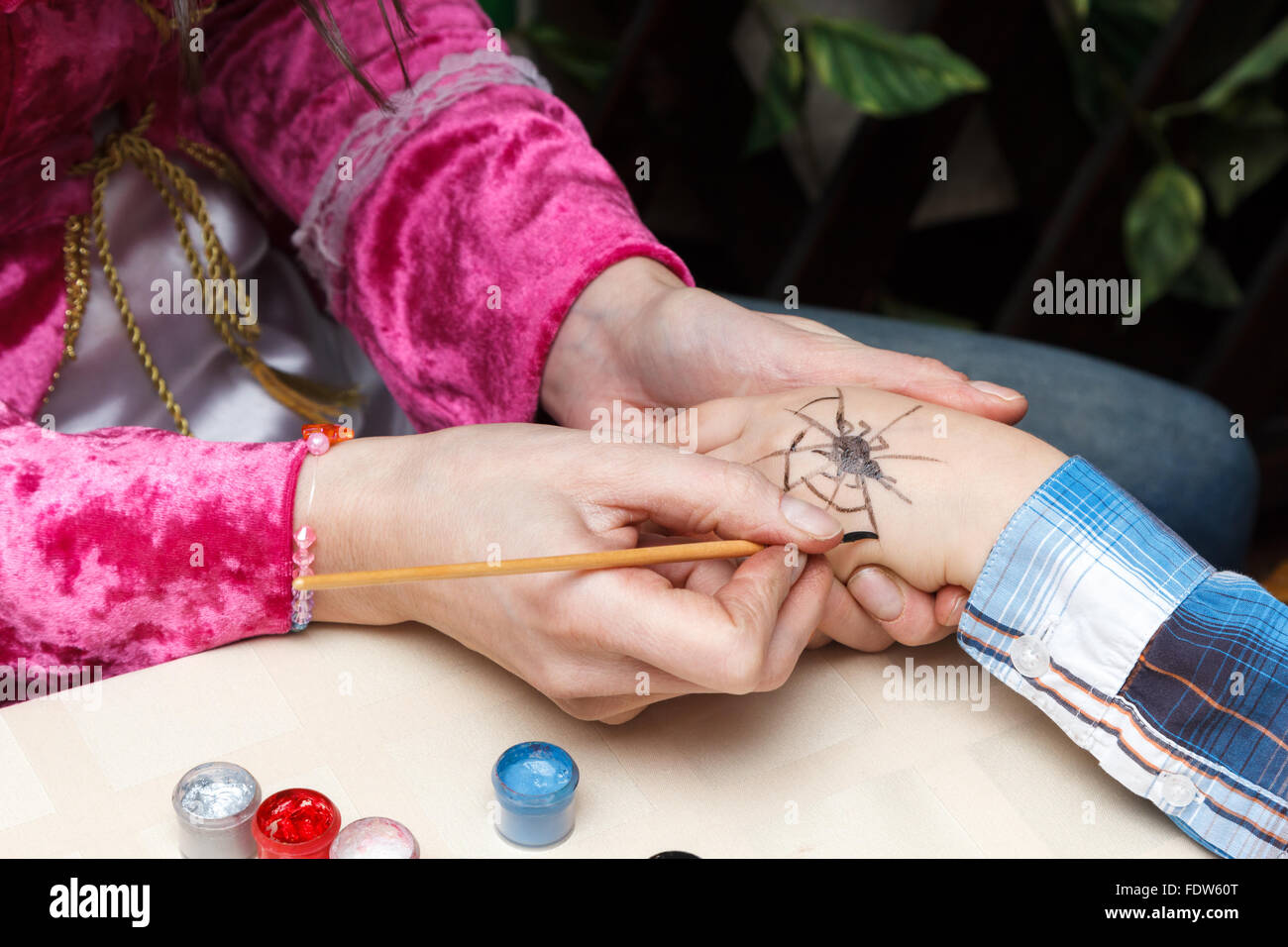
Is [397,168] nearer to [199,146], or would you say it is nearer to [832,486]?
[199,146]

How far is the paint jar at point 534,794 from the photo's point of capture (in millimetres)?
526

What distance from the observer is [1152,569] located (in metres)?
0.60

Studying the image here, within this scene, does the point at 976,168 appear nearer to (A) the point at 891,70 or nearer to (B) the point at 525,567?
(A) the point at 891,70

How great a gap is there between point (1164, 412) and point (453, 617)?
2.21ft

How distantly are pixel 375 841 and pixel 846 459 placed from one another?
0.34 m

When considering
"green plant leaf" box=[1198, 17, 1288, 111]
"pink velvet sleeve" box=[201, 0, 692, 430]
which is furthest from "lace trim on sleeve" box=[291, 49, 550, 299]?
"green plant leaf" box=[1198, 17, 1288, 111]

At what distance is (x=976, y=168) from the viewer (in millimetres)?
1777

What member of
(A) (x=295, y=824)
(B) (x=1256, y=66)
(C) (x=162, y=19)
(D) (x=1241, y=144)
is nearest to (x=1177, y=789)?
(A) (x=295, y=824)

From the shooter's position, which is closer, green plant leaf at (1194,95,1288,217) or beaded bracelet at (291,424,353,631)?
beaded bracelet at (291,424,353,631)

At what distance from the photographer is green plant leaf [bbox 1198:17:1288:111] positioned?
4.46 feet

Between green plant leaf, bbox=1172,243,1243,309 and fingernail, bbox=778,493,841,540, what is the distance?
4.08 ft

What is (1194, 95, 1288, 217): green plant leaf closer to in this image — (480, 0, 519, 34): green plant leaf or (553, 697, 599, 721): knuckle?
(480, 0, 519, 34): green plant leaf

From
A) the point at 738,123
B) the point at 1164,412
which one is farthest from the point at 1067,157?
the point at 1164,412
